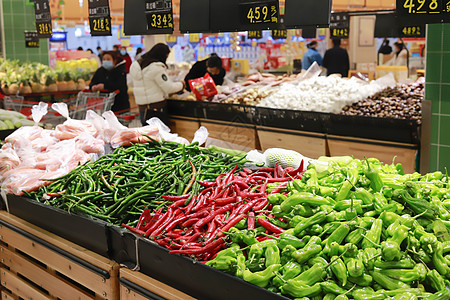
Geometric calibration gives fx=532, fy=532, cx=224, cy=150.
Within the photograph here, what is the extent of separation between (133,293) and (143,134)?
1.62 metres

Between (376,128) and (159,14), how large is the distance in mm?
2577

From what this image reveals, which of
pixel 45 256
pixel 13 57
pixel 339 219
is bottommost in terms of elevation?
pixel 45 256

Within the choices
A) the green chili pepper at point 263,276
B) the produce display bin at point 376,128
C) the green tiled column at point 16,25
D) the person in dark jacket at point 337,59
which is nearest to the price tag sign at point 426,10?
the produce display bin at point 376,128

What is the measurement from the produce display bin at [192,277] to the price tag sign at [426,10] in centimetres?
249

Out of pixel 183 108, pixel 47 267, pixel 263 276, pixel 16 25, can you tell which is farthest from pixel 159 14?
pixel 16 25

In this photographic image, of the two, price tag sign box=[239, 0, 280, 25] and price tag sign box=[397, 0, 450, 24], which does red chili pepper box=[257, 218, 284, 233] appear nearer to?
price tag sign box=[397, 0, 450, 24]

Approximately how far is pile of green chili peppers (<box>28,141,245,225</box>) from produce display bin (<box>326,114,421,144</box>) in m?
2.44

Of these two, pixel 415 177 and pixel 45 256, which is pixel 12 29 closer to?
pixel 45 256

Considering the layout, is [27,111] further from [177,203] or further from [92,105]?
[177,203]

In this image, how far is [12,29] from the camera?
38.6 ft

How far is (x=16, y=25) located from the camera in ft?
38.7

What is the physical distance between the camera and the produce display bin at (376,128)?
17.9 ft

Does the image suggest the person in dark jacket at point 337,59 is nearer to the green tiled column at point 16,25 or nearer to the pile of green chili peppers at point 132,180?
the green tiled column at point 16,25

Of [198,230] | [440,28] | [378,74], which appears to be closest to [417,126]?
[440,28]
